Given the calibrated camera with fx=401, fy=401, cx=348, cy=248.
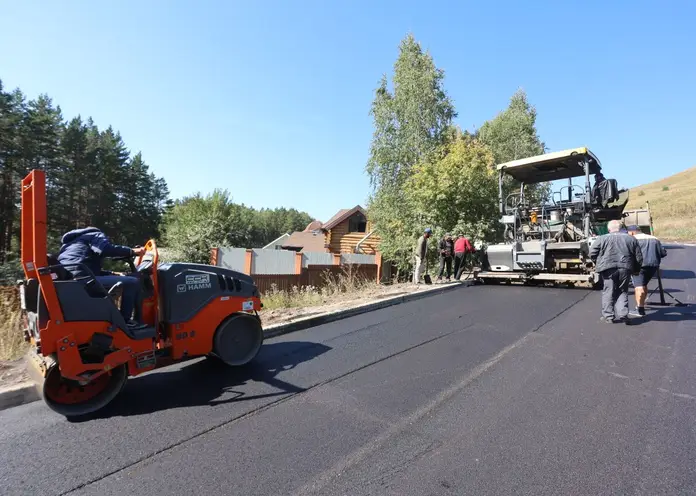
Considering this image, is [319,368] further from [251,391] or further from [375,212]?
[375,212]

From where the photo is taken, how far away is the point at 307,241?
42.4m

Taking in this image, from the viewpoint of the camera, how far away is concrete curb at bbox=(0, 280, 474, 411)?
364 cm

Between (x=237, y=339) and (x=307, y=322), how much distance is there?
2.16m

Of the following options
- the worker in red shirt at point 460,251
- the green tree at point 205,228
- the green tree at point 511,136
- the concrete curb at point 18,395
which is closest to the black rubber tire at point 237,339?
the concrete curb at point 18,395

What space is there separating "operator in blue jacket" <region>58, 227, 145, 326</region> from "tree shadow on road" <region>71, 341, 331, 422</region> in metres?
0.71

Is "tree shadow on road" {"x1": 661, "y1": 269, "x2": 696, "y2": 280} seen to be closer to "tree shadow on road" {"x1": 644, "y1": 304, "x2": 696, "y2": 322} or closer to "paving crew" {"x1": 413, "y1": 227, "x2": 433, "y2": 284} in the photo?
"tree shadow on road" {"x1": 644, "y1": 304, "x2": 696, "y2": 322}

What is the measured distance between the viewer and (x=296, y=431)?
310 cm

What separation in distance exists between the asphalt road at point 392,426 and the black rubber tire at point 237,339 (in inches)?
8.2

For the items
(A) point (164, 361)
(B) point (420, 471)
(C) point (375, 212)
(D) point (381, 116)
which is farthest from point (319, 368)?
(D) point (381, 116)

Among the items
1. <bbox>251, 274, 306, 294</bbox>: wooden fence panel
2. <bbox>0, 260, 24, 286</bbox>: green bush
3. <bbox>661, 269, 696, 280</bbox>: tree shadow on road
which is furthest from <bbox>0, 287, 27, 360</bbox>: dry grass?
<bbox>661, 269, 696, 280</bbox>: tree shadow on road

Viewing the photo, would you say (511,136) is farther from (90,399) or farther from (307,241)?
(90,399)

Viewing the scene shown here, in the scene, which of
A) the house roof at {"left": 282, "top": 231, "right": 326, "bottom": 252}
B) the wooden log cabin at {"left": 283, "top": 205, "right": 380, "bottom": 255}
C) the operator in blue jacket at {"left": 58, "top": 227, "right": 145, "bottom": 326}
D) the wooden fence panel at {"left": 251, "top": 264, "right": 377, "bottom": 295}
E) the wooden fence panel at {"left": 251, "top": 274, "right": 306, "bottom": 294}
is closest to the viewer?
the operator in blue jacket at {"left": 58, "top": 227, "right": 145, "bottom": 326}

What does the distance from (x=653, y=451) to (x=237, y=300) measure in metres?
3.90

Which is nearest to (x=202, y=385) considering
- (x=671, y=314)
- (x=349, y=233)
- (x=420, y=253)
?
(x=671, y=314)
